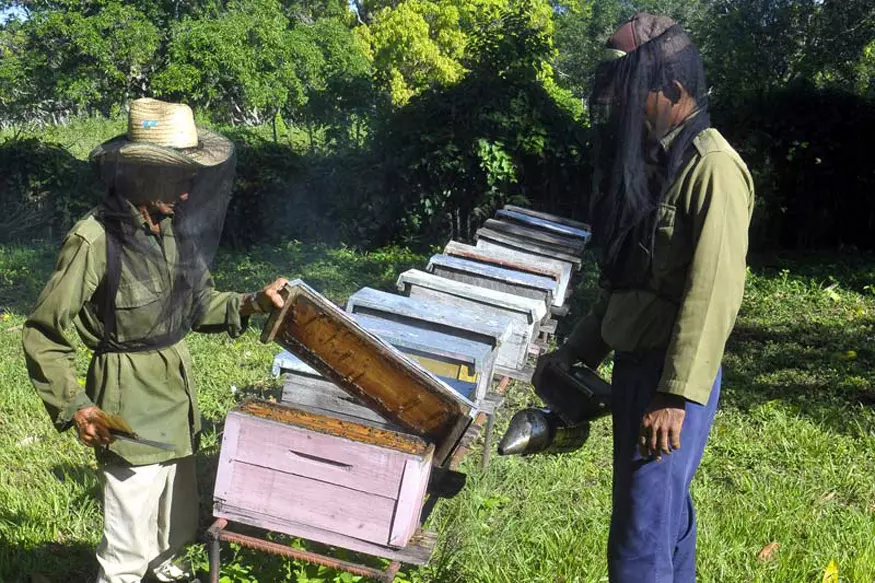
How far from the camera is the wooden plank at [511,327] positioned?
11.5ft

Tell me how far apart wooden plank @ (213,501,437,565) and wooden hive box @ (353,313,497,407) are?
79cm

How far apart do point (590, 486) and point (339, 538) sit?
1.62 meters

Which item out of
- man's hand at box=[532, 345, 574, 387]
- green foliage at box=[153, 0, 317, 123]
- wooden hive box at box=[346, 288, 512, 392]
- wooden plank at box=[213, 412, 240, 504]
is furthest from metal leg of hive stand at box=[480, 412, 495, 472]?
green foliage at box=[153, 0, 317, 123]

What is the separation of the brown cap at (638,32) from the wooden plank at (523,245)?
2.65 metres

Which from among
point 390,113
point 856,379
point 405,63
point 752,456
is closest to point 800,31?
point 390,113

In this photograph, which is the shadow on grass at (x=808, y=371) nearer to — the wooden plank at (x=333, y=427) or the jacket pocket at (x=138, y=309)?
the wooden plank at (x=333, y=427)

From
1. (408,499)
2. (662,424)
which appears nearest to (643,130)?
(662,424)

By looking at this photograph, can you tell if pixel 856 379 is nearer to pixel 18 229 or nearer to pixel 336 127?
pixel 336 127

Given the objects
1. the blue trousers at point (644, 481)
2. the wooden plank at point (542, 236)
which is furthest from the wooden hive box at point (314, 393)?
the wooden plank at point (542, 236)

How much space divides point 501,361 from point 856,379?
2570 millimetres

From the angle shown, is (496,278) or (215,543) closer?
(215,543)

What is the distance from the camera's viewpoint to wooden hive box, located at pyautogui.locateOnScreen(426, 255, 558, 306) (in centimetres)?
401

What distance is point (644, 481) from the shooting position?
2.01m

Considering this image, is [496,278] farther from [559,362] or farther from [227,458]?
[227,458]
